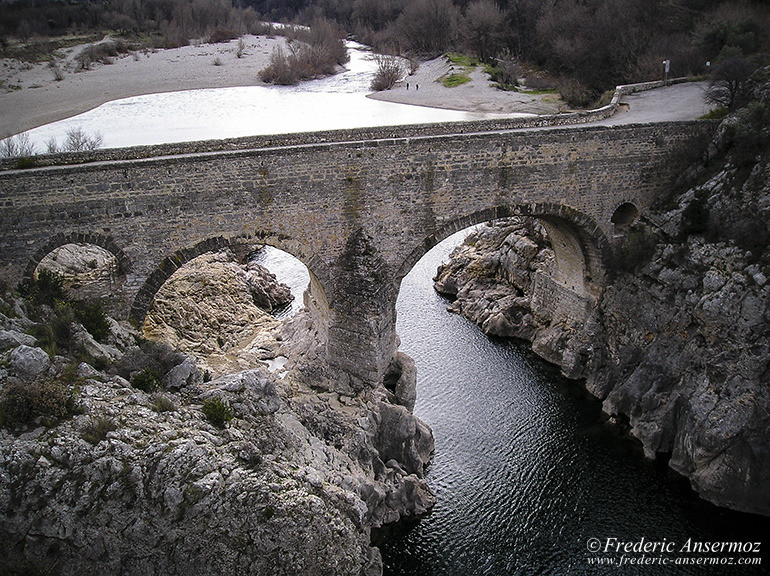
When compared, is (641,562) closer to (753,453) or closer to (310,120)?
(753,453)

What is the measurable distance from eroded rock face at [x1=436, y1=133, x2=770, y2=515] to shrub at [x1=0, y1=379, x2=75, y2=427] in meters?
15.7

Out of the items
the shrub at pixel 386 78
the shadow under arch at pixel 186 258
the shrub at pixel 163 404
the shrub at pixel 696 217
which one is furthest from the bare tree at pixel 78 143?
the shrub at pixel 386 78

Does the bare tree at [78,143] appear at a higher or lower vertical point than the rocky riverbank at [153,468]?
higher

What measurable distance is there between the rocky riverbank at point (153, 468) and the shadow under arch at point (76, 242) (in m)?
0.83

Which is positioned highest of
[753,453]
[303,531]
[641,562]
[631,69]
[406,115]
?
[631,69]

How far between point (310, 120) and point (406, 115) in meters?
5.40

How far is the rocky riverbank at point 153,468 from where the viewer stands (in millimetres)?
11023

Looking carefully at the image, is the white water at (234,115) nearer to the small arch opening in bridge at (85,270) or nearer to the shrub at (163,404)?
the small arch opening in bridge at (85,270)

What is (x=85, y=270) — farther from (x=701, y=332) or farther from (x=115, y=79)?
(x=115, y=79)

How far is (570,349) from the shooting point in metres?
22.8

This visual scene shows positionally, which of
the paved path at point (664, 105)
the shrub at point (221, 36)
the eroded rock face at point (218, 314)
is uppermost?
the shrub at point (221, 36)

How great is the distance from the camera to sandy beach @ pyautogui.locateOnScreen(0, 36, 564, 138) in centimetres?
3284

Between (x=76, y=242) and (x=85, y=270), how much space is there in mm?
2710

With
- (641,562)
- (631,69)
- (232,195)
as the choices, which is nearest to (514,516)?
(641,562)
